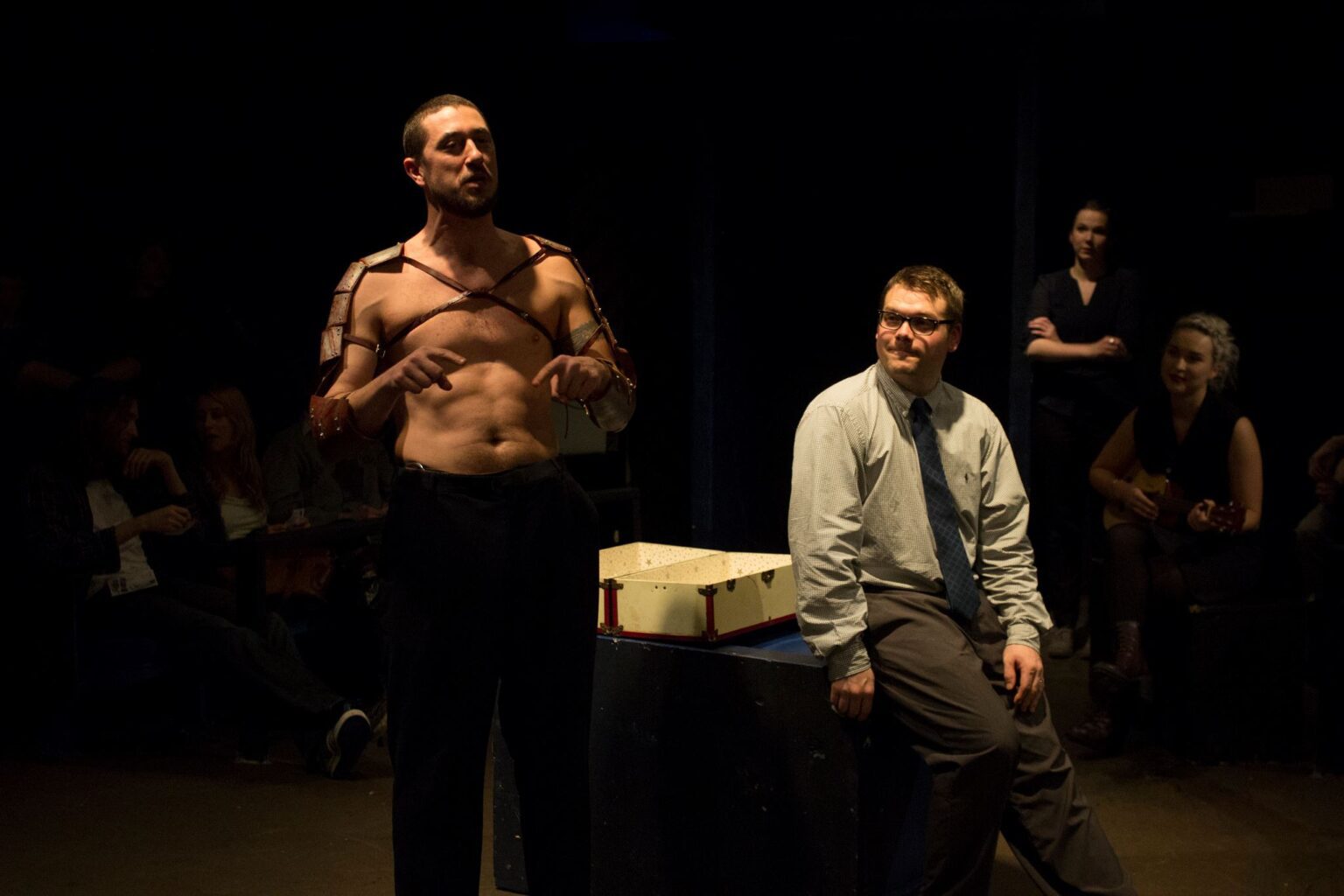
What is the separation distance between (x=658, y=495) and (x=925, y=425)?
11.8 feet

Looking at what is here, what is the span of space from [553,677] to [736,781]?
63cm

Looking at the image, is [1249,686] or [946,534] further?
[1249,686]

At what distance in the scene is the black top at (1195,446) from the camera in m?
5.11

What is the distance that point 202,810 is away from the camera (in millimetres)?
4500

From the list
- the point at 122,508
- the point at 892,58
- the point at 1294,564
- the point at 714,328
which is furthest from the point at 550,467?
the point at 892,58

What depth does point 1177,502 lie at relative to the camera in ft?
16.8

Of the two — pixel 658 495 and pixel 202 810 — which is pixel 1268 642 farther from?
pixel 202 810

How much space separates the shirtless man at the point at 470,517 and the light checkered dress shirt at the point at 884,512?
503 millimetres

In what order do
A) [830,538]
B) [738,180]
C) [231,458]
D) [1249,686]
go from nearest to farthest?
[830,538] → [1249,686] → [231,458] → [738,180]

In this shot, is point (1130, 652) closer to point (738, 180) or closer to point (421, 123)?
point (738, 180)

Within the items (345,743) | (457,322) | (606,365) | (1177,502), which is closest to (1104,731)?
(1177,502)

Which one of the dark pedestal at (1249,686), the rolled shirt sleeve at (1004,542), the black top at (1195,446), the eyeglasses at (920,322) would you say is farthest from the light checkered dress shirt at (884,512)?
the black top at (1195,446)

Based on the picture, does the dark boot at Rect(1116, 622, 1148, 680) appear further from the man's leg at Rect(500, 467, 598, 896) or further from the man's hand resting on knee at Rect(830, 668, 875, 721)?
the man's leg at Rect(500, 467, 598, 896)

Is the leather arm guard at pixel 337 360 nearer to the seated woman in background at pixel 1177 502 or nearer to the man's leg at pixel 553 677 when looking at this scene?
the man's leg at pixel 553 677
